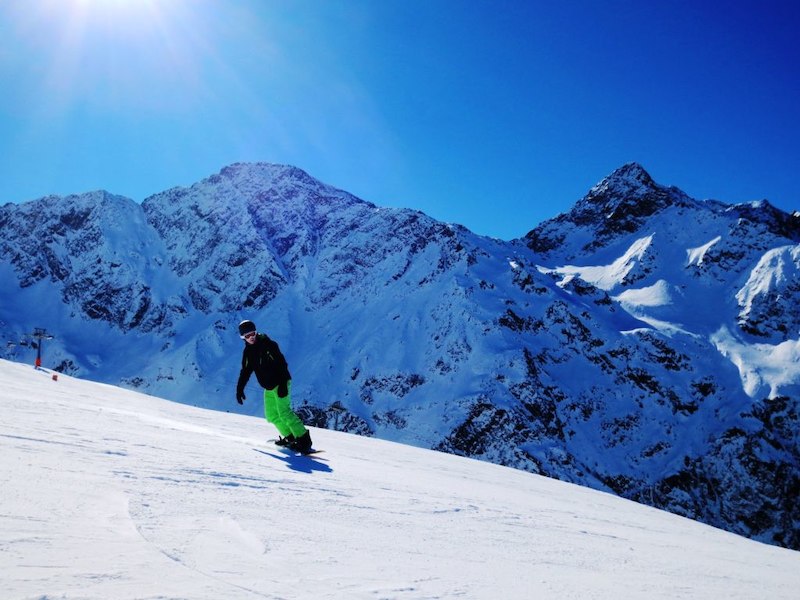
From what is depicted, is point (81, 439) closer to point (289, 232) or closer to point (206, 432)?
point (206, 432)

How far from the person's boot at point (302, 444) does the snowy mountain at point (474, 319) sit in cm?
6437

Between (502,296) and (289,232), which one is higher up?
(289,232)

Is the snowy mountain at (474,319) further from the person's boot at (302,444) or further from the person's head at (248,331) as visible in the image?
the person's head at (248,331)

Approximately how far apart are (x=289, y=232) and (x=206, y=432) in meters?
117

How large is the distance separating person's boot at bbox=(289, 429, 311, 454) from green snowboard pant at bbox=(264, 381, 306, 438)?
3.1 inches

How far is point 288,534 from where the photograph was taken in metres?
3.34

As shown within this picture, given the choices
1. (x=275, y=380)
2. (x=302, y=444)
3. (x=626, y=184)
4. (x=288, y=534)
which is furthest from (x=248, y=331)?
(x=626, y=184)

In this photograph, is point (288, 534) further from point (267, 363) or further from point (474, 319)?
point (474, 319)

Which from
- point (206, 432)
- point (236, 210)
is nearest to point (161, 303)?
point (236, 210)

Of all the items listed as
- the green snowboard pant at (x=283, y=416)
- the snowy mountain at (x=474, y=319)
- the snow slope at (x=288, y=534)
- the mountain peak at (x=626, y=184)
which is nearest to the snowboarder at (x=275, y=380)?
the green snowboard pant at (x=283, y=416)

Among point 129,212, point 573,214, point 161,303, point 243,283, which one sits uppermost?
point 573,214

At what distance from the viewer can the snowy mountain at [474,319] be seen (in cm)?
7575

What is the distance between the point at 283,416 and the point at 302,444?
21.1 inches

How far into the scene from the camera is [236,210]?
12531 cm
